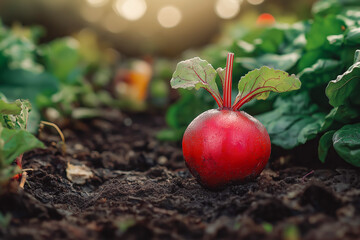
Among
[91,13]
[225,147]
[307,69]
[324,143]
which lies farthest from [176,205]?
[91,13]

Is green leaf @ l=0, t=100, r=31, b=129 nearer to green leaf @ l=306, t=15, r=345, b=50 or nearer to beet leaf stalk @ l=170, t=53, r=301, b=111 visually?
beet leaf stalk @ l=170, t=53, r=301, b=111

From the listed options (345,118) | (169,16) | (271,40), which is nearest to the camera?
(345,118)

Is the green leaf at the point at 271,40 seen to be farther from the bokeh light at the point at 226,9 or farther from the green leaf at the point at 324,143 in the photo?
the bokeh light at the point at 226,9

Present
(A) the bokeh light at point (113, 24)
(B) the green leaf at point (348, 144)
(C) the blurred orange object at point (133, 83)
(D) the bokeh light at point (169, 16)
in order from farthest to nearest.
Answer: (D) the bokeh light at point (169, 16) < (A) the bokeh light at point (113, 24) < (C) the blurred orange object at point (133, 83) < (B) the green leaf at point (348, 144)

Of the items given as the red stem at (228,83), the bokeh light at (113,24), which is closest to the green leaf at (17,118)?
the red stem at (228,83)

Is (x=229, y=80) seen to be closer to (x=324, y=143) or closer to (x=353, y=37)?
(x=324, y=143)

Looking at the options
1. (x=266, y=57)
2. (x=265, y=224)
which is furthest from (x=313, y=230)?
(x=266, y=57)
